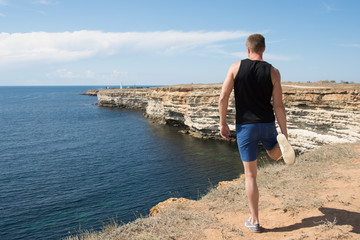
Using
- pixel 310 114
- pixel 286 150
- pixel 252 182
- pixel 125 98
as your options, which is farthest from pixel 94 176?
pixel 125 98

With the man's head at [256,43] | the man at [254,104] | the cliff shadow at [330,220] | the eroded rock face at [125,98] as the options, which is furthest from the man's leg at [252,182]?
the eroded rock face at [125,98]

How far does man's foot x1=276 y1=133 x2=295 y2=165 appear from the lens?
11.8ft

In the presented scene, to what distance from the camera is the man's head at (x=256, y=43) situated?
12.3ft

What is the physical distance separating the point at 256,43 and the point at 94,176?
16734mm

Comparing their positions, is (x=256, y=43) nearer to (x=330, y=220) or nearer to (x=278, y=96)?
(x=278, y=96)

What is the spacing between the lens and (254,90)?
3.67m

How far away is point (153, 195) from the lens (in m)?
14.4

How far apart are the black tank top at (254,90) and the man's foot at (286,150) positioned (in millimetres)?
330

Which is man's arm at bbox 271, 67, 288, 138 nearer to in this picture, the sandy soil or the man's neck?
the man's neck

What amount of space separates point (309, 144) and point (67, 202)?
18291 millimetres

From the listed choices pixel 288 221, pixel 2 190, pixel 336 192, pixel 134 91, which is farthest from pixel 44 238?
pixel 134 91

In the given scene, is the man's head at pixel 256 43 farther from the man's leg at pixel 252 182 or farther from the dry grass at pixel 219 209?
the dry grass at pixel 219 209

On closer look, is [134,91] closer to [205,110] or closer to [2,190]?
[205,110]

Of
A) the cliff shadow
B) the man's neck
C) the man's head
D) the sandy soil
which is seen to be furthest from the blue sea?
the man's head
